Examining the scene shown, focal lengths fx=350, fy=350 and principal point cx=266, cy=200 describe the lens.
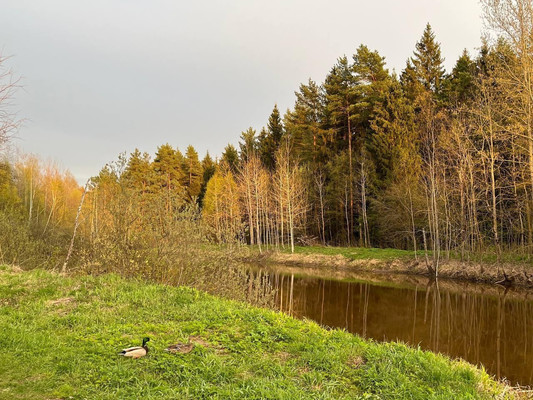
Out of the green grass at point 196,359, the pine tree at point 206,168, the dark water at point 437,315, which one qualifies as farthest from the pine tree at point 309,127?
the green grass at point 196,359

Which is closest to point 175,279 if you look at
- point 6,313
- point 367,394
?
Answer: point 6,313

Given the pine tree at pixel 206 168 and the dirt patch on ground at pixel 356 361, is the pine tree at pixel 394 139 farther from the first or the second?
the pine tree at pixel 206 168

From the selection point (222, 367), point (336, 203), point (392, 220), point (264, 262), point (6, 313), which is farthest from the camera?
point (336, 203)

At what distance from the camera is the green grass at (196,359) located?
365 centimetres

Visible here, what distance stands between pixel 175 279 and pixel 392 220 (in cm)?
1896

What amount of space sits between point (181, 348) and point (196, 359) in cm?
36

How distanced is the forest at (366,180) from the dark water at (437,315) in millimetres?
3592

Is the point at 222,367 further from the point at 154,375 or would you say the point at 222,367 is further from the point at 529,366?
the point at 529,366

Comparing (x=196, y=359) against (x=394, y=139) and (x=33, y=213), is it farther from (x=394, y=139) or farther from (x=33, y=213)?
(x=394, y=139)

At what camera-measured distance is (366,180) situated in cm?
2856

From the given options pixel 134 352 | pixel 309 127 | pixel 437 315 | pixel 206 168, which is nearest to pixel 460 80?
pixel 309 127

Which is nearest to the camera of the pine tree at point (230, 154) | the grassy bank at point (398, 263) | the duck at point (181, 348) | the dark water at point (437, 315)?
the duck at point (181, 348)

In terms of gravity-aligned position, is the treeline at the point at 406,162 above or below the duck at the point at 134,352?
above

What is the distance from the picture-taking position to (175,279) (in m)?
9.81
